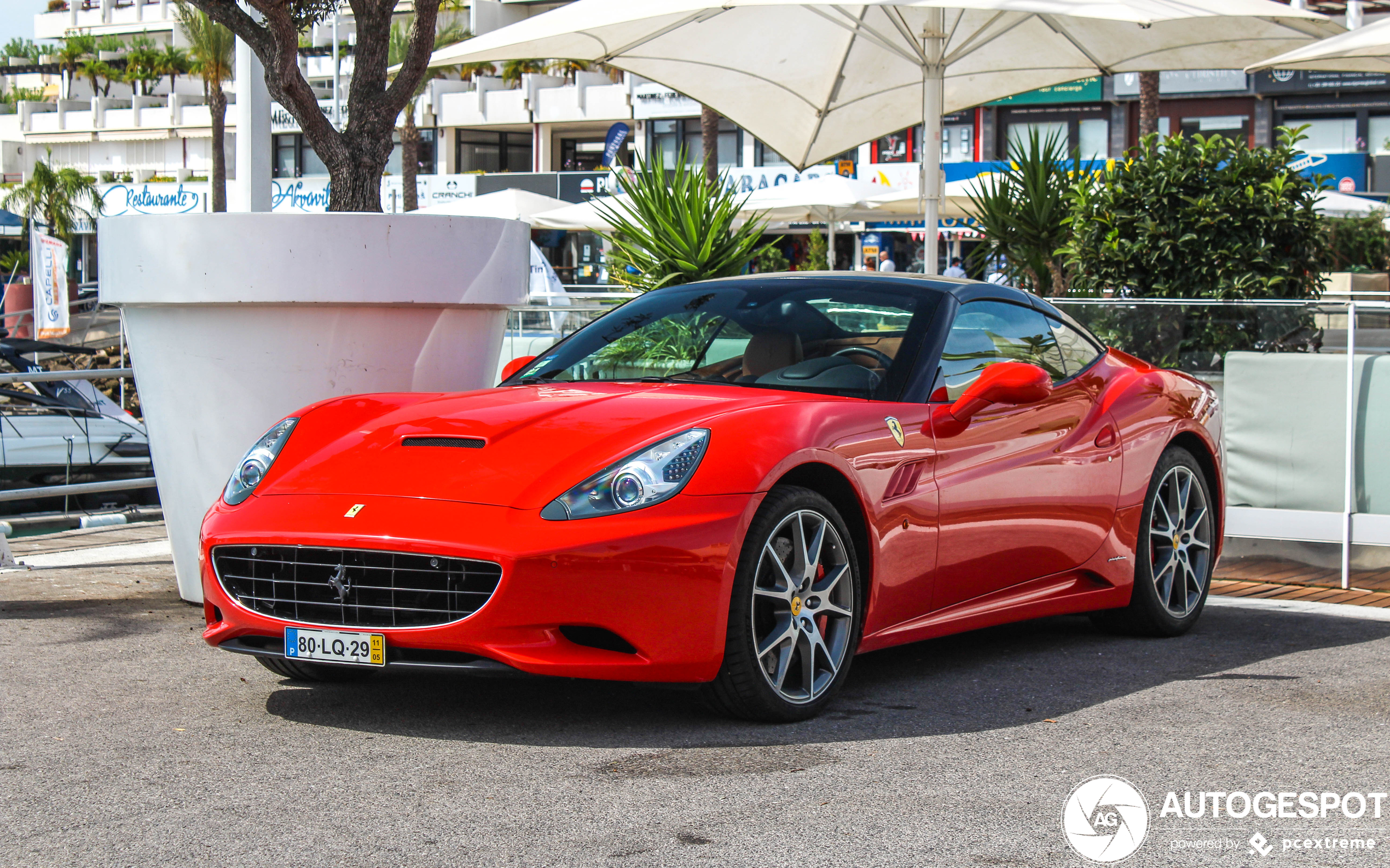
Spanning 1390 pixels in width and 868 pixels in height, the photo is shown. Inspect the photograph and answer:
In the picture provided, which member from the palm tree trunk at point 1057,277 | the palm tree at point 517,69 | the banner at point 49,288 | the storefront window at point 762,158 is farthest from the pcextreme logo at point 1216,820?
the palm tree at point 517,69

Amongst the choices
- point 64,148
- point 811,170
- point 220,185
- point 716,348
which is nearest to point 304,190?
point 220,185

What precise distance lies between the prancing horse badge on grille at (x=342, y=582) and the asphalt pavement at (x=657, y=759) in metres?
0.40

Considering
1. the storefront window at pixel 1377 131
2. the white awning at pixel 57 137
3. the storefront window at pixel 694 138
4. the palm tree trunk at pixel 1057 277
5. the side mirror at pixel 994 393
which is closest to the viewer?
the side mirror at pixel 994 393

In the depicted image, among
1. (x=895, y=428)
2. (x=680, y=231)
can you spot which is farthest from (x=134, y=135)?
(x=895, y=428)

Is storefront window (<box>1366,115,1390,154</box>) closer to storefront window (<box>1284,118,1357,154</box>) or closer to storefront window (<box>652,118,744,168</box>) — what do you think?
storefront window (<box>1284,118,1357,154</box>)

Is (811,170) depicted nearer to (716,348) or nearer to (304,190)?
(304,190)

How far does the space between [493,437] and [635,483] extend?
20.7 inches

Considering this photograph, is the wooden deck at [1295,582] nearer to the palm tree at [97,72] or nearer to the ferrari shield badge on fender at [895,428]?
the ferrari shield badge on fender at [895,428]

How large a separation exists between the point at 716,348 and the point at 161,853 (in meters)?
2.66

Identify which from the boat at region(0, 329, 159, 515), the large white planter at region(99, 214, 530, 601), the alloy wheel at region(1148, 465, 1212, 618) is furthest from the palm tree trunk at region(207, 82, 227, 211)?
the alloy wheel at region(1148, 465, 1212, 618)

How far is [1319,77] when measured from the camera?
4434cm

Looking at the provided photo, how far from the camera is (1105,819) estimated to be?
3654mm

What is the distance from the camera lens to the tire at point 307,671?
4.88 meters

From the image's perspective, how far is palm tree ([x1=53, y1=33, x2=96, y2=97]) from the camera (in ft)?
256
